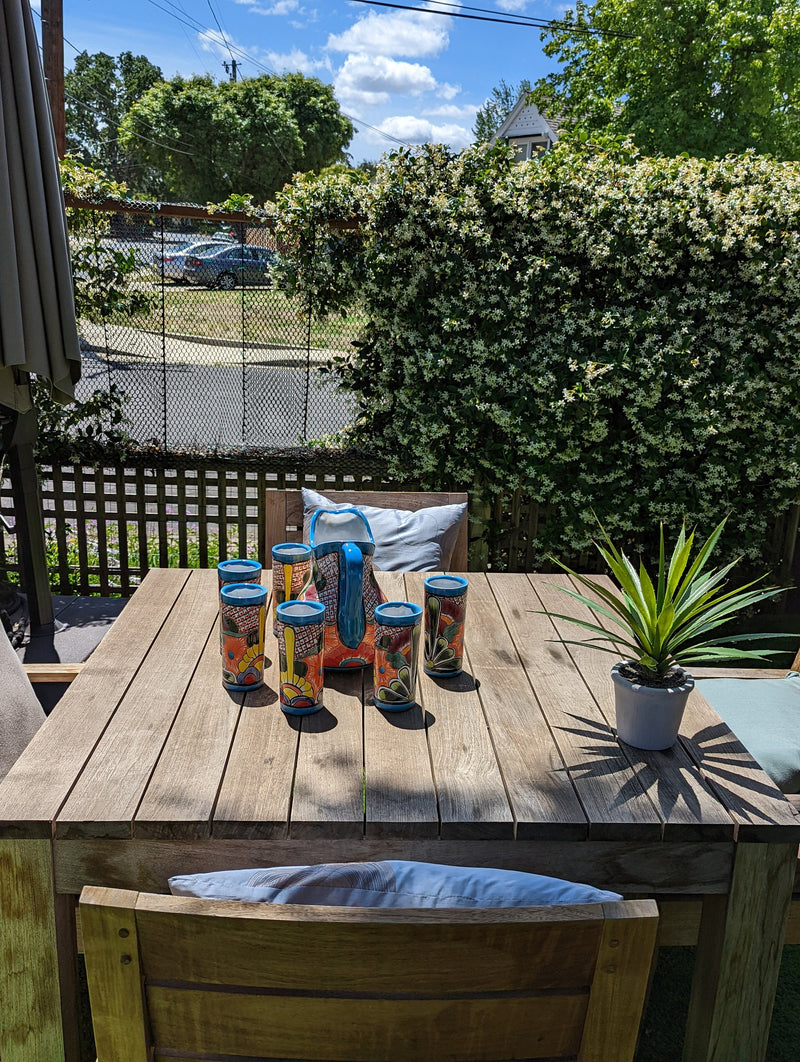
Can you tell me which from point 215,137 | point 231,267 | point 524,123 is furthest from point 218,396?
point 215,137

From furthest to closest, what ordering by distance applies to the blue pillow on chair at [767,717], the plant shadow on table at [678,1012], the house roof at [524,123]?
the house roof at [524,123] < the blue pillow on chair at [767,717] < the plant shadow on table at [678,1012]

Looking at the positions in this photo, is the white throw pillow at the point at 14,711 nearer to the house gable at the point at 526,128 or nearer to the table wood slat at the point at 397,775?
the table wood slat at the point at 397,775

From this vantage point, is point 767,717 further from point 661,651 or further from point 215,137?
point 215,137

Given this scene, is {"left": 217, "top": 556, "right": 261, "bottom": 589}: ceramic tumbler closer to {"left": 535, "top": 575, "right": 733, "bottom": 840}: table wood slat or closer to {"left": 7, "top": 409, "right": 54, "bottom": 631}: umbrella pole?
{"left": 535, "top": 575, "right": 733, "bottom": 840}: table wood slat

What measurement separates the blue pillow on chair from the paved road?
2.97m

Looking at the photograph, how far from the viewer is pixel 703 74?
16.1 meters

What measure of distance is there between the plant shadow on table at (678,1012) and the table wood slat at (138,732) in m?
1.45

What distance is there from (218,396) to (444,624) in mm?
6329

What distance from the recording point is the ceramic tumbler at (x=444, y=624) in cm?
191

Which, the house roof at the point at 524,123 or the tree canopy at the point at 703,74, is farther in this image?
the house roof at the point at 524,123

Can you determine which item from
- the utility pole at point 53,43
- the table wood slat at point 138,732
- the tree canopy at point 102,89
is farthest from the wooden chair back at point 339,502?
the tree canopy at point 102,89

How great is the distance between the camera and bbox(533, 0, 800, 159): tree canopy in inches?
597

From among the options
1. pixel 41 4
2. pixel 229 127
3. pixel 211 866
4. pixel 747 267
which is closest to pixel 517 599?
pixel 211 866

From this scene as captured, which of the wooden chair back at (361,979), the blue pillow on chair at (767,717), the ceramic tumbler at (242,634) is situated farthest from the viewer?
the blue pillow on chair at (767,717)
